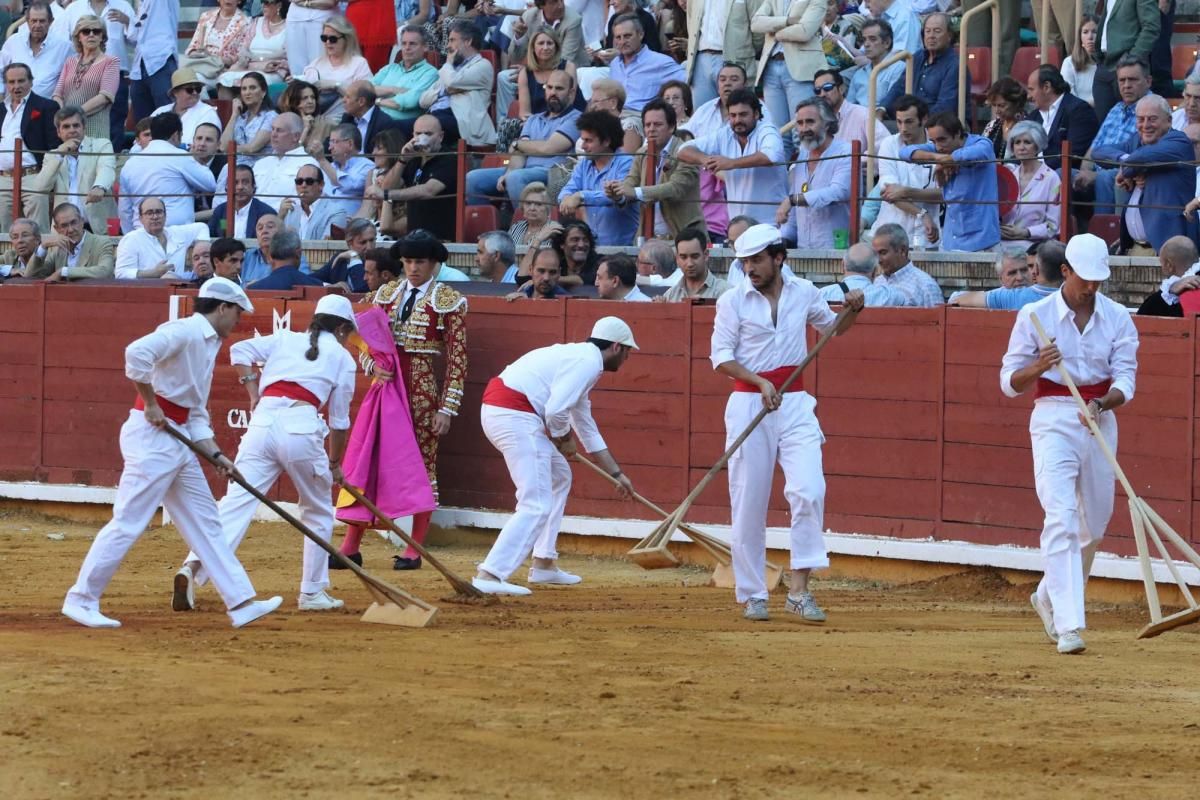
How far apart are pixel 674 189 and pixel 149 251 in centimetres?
486

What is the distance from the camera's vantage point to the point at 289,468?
1082cm

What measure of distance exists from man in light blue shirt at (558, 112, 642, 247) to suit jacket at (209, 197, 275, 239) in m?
2.90

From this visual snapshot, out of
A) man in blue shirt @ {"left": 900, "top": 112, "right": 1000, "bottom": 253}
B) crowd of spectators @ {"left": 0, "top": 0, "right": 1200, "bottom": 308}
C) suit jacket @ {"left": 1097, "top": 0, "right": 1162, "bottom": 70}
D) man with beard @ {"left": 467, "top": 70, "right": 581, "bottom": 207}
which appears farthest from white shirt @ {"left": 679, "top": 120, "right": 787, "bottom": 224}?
suit jacket @ {"left": 1097, "top": 0, "right": 1162, "bottom": 70}

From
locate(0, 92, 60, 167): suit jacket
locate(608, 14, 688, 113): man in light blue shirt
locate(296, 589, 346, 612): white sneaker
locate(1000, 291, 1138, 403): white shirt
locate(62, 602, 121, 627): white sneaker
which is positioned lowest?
locate(296, 589, 346, 612): white sneaker

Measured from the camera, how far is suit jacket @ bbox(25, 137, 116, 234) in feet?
58.6

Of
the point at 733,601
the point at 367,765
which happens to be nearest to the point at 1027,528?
the point at 733,601

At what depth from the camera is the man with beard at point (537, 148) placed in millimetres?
15219

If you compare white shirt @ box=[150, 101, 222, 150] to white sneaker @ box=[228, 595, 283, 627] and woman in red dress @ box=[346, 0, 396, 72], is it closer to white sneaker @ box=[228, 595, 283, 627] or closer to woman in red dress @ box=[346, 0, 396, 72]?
woman in red dress @ box=[346, 0, 396, 72]

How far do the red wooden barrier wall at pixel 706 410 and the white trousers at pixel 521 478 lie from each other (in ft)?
7.58

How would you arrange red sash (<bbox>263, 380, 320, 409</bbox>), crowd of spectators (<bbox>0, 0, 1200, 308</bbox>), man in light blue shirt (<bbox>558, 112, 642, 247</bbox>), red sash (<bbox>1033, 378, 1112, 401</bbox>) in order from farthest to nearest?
1. man in light blue shirt (<bbox>558, 112, 642, 247</bbox>)
2. crowd of spectators (<bbox>0, 0, 1200, 308</bbox>)
3. red sash (<bbox>263, 380, 320, 409</bbox>)
4. red sash (<bbox>1033, 378, 1112, 401</bbox>)

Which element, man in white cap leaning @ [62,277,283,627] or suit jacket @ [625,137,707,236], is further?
suit jacket @ [625,137,707,236]

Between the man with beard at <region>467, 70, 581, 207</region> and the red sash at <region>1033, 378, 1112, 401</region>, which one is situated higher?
the man with beard at <region>467, 70, 581, 207</region>

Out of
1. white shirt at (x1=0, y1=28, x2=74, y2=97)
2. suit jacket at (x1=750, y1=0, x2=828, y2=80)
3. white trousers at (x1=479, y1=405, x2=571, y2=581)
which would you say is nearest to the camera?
white trousers at (x1=479, y1=405, x2=571, y2=581)

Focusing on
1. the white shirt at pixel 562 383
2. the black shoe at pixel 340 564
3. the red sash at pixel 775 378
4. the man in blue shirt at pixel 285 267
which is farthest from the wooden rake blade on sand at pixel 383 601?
the man in blue shirt at pixel 285 267
